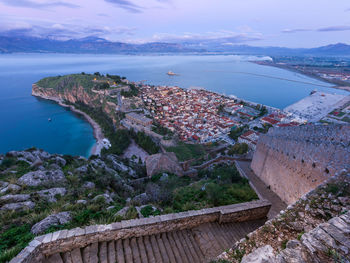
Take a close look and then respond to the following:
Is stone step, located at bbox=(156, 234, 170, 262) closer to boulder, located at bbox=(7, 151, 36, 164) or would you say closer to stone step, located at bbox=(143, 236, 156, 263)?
stone step, located at bbox=(143, 236, 156, 263)

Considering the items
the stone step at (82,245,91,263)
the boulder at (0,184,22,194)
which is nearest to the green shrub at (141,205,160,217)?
the stone step at (82,245,91,263)

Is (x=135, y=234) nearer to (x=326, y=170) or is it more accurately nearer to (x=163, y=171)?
(x=326, y=170)

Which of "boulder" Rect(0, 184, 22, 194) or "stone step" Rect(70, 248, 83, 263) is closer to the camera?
"stone step" Rect(70, 248, 83, 263)

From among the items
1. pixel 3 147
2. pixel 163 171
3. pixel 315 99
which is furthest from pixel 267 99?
pixel 3 147

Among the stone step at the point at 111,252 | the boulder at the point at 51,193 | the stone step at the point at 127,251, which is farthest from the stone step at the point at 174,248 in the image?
the boulder at the point at 51,193

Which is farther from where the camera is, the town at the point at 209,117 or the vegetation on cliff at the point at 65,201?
the town at the point at 209,117

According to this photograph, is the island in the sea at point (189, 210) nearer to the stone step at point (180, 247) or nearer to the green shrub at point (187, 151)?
the stone step at point (180, 247)
